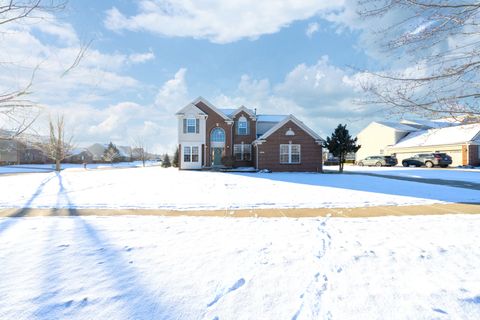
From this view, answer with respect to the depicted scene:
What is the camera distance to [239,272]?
3.51 meters

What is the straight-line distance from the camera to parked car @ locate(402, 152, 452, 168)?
28562 millimetres

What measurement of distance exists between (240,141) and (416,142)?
27.1m

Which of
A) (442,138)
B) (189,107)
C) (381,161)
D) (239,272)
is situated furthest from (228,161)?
(442,138)

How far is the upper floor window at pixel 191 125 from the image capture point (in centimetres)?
2568

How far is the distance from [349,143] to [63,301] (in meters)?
25.0

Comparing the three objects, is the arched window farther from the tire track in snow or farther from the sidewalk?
the tire track in snow

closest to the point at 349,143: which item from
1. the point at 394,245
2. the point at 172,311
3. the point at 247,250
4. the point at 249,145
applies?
the point at 249,145

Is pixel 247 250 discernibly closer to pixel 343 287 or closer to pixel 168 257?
pixel 168 257

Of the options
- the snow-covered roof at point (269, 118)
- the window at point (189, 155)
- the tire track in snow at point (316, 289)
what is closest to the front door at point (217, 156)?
the window at point (189, 155)

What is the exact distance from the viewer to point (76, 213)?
7.17m

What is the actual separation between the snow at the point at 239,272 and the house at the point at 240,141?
1799 cm

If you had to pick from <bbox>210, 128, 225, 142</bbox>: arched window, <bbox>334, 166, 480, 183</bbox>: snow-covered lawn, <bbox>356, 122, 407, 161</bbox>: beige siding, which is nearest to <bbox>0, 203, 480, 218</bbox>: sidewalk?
<bbox>334, 166, 480, 183</bbox>: snow-covered lawn

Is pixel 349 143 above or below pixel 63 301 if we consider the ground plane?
above

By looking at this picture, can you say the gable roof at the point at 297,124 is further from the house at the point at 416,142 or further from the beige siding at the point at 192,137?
the house at the point at 416,142
